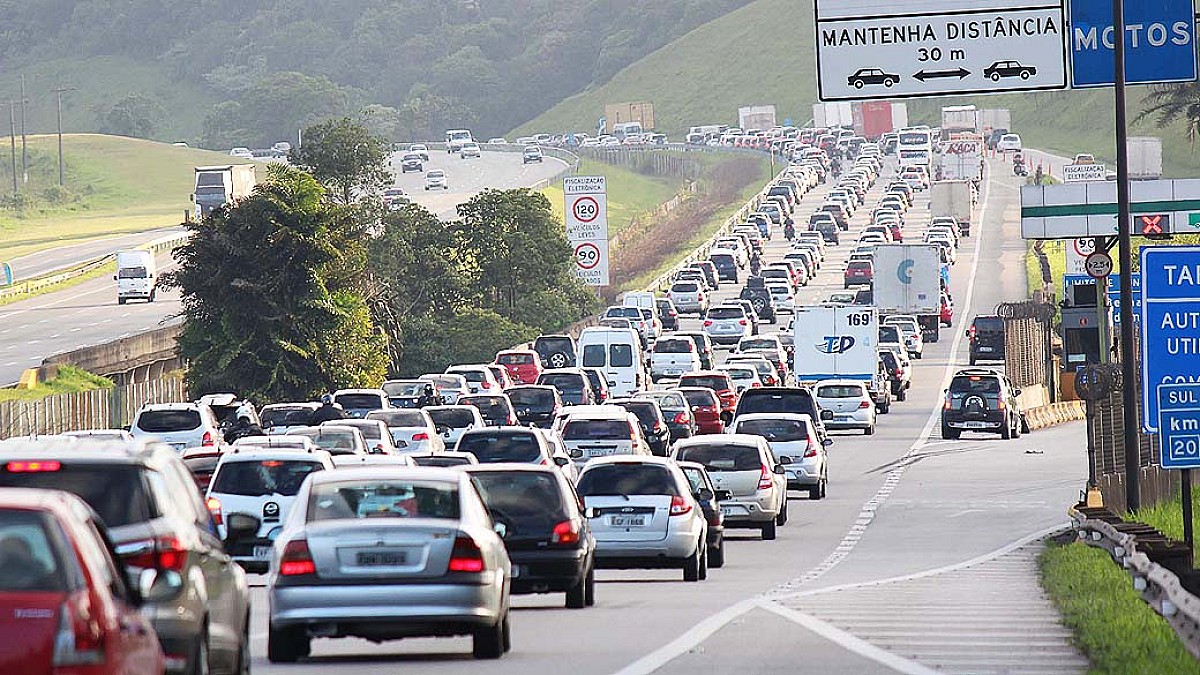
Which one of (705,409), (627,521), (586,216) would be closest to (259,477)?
(627,521)

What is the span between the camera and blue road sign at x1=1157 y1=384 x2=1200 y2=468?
19203 mm

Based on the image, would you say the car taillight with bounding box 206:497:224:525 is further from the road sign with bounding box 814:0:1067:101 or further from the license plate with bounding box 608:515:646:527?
the road sign with bounding box 814:0:1067:101

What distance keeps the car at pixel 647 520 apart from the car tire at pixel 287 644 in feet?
29.9

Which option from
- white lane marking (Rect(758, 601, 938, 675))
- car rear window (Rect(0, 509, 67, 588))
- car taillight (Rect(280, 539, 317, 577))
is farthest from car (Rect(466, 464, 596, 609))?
car rear window (Rect(0, 509, 67, 588))

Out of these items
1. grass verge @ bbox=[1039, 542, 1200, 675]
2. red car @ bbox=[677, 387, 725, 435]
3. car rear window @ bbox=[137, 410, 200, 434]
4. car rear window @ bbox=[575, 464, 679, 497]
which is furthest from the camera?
red car @ bbox=[677, 387, 725, 435]

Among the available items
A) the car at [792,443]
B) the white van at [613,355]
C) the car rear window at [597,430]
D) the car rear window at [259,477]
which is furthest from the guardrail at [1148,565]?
the white van at [613,355]

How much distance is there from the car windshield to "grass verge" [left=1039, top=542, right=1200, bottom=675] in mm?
4484

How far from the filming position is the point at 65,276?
10838 centimetres

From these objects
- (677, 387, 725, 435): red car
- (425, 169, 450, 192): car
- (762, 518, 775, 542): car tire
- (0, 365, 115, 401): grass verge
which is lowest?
(762, 518, 775, 542): car tire

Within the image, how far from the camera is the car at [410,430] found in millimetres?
45188

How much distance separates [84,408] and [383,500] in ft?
142

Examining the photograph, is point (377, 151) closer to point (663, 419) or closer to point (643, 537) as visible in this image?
point (663, 419)

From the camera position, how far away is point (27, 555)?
958cm

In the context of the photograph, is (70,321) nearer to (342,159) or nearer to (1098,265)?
(342,159)
